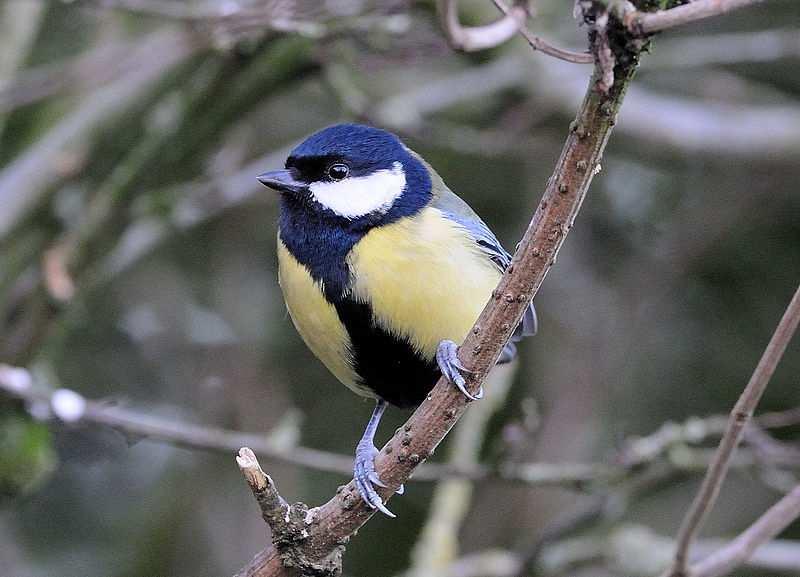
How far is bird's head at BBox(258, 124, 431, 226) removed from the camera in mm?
2145

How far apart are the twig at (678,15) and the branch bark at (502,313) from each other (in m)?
0.02

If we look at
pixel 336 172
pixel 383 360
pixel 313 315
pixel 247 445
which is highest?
pixel 336 172

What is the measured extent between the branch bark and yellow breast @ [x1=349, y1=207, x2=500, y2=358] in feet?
1.16

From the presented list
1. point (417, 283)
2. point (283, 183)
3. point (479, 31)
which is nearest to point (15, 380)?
point (283, 183)

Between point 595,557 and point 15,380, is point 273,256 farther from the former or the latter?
point 595,557

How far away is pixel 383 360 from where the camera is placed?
2148mm

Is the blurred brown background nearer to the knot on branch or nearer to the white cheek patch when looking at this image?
the white cheek patch

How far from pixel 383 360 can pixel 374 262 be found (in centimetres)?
22

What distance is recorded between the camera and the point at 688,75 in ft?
13.6

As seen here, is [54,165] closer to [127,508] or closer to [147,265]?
[147,265]

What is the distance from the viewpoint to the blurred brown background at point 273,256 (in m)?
2.94

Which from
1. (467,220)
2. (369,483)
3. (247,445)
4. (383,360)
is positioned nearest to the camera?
(369,483)

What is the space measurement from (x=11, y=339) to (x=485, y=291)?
4.76 ft

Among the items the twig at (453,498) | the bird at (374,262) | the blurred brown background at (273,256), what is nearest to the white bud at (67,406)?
the blurred brown background at (273,256)
